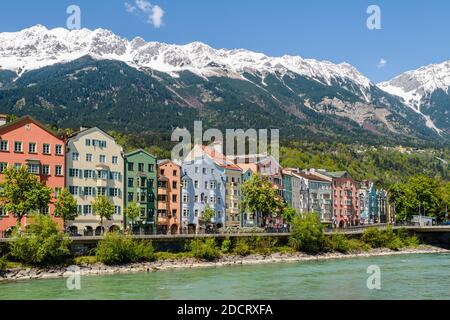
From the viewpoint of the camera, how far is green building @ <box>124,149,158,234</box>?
3782 inches

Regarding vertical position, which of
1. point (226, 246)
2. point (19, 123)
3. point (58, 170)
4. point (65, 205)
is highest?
point (19, 123)

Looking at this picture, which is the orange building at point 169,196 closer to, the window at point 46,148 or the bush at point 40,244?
the window at point 46,148

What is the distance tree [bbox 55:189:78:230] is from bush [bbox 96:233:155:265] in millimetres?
9788

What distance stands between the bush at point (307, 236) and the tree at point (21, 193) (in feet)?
123

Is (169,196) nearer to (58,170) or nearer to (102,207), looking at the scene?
(102,207)

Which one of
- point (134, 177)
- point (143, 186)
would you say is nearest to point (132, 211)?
point (143, 186)

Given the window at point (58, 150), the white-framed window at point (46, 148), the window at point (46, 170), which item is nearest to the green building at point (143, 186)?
the window at point (58, 150)

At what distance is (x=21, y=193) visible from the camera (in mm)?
72875

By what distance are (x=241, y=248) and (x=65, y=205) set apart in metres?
24.1

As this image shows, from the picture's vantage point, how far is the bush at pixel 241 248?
84062 mm

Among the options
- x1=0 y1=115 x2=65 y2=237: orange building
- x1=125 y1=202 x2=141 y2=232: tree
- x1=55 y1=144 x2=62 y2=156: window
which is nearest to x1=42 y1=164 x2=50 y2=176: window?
x1=0 y1=115 x2=65 y2=237: orange building

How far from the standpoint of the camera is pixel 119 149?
95.2 meters
